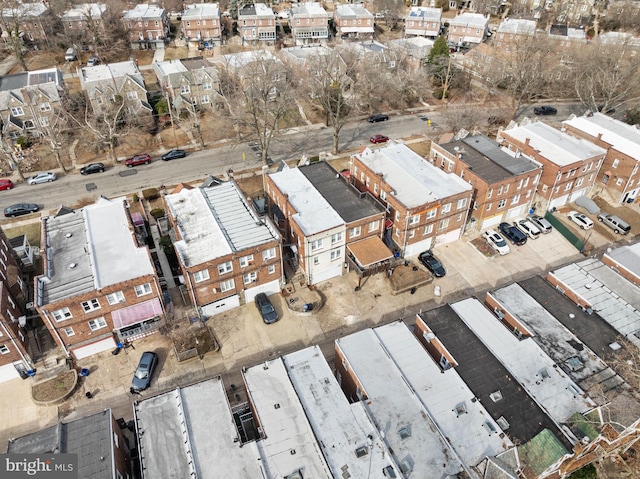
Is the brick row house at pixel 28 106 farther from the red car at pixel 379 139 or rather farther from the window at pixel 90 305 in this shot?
the red car at pixel 379 139

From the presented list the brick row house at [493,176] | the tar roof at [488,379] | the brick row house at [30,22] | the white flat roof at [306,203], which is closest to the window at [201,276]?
the white flat roof at [306,203]

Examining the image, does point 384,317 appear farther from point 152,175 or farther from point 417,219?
point 152,175

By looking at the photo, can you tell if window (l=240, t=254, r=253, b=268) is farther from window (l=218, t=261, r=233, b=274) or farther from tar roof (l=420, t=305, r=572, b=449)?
tar roof (l=420, t=305, r=572, b=449)

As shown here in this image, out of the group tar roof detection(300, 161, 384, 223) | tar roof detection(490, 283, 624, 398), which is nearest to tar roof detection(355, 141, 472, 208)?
tar roof detection(300, 161, 384, 223)

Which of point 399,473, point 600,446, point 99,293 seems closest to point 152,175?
point 99,293

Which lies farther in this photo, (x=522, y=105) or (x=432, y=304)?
(x=522, y=105)

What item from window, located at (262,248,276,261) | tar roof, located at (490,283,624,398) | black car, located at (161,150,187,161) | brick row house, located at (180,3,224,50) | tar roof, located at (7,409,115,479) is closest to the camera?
tar roof, located at (7,409,115,479)
